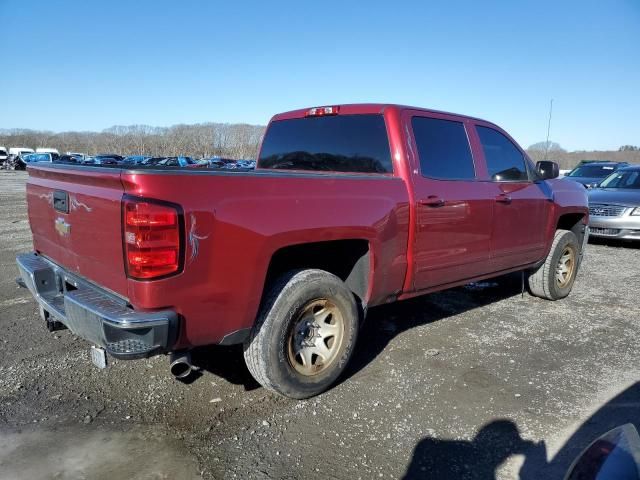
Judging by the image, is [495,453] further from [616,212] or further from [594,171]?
[594,171]

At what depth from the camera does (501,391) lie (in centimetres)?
345

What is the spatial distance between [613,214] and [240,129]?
362 feet

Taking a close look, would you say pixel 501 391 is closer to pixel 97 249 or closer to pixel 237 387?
pixel 237 387

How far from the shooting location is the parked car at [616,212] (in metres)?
9.46

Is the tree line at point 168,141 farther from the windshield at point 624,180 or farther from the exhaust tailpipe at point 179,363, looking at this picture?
the exhaust tailpipe at point 179,363

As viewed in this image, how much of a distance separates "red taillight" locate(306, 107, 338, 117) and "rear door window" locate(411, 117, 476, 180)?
728 millimetres

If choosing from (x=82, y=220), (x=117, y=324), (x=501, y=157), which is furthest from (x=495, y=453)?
(x=501, y=157)

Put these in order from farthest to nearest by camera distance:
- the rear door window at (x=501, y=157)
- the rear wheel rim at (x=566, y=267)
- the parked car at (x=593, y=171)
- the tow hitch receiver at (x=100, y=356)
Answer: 1. the parked car at (x=593, y=171)
2. the rear wheel rim at (x=566, y=267)
3. the rear door window at (x=501, y=157)
4. the tow hitch receiver at (x=100, y=356)

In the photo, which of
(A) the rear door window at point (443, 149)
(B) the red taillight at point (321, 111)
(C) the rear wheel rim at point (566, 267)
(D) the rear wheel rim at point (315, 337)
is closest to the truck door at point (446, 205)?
(A) the rear door window at point (443, 149)

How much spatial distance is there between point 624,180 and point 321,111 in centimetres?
959

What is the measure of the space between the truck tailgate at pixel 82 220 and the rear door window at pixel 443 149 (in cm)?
230

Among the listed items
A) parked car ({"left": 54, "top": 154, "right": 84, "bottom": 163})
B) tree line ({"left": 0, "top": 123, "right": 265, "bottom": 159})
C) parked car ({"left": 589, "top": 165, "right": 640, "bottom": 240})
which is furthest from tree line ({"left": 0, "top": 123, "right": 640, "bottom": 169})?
parked car ({"left": 589, "top": 165, "right": 640, "bottom": 240})

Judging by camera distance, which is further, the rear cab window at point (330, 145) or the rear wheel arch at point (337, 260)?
the rear cab window at point (330, 145)

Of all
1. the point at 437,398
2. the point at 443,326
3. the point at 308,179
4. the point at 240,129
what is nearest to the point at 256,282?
the point at 308,179
